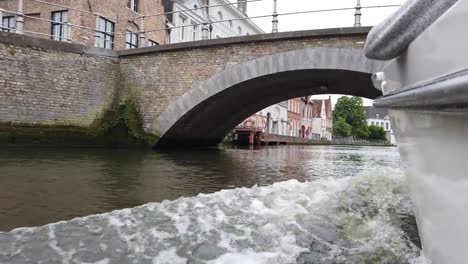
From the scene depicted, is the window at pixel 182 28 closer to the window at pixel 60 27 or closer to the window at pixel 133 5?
the window at pixel 133 5

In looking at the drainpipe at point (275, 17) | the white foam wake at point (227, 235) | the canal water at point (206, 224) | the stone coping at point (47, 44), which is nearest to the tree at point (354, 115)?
the drainpipe at point (275, 17)

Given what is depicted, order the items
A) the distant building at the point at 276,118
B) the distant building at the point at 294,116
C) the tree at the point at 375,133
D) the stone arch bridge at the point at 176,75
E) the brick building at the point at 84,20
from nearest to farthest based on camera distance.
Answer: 1. the stone arch bridge at the point at 176,75
2. the brick building at the point at 84,20
3. the distant building at the point at 276,118
4. the distant building at the point at 294,116
5. the tree at the point at 375,133

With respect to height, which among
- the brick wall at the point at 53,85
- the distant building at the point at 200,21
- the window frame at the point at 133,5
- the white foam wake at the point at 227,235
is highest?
the distant building at the point at 200,21

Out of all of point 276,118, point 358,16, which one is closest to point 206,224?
point 358,16

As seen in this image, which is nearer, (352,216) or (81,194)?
(352,216)

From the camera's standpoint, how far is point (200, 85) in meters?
11.2

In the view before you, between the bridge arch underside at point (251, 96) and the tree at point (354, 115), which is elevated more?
the tree at point (354, 115)

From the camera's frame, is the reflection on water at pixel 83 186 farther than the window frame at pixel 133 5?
No

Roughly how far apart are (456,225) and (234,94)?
10.9 meters

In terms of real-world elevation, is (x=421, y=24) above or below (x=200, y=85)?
below

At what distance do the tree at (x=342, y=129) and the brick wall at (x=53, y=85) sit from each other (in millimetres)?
50000

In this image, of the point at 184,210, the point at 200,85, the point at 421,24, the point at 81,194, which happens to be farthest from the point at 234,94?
the point at 421,24

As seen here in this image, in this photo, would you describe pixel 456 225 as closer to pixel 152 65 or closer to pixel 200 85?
pixel 200 85

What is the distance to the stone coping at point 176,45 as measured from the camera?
9.30 metres
